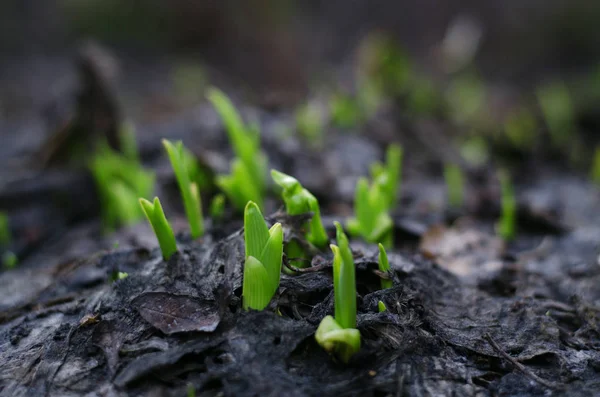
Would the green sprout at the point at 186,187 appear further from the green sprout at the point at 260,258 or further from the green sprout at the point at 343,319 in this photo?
the green sprout at the point at 343,319

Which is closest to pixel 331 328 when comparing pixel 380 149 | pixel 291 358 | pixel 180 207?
pixel 291 358

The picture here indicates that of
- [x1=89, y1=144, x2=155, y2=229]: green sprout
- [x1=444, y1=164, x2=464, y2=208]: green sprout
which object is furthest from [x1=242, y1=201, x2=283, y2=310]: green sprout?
[x1=444, y1=164, x2=464, y2=208]: green sprout

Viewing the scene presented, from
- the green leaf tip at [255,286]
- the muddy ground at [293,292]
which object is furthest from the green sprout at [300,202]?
the green leaf tip at [255,286]

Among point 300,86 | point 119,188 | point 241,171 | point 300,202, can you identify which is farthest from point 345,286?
point 300,86

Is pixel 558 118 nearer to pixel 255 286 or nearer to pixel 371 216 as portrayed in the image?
pixel 371 216

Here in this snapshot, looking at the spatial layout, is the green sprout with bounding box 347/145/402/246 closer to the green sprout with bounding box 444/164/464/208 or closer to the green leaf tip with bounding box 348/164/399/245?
the green leaf tip with bounding box 348/164/399/245
